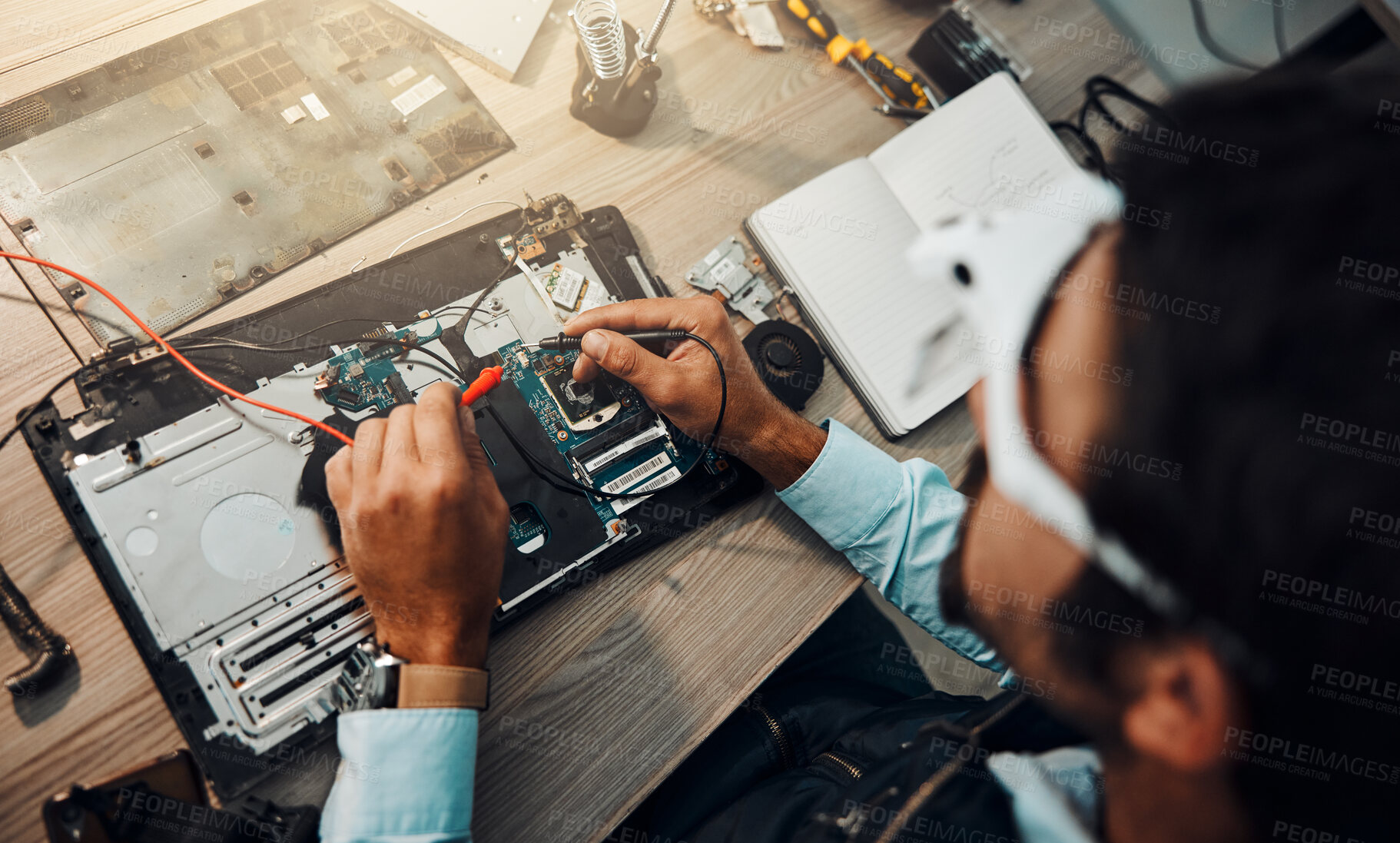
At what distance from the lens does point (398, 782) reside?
1035mm

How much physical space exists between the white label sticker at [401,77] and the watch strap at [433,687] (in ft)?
4.05

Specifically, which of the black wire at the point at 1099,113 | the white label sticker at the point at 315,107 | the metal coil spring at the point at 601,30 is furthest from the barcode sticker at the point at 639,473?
the black wire at the point at 1099,113

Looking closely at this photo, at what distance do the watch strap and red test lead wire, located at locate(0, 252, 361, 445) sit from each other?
418 mm

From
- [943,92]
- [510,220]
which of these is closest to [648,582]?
[510,220]

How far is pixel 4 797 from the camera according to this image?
105cm

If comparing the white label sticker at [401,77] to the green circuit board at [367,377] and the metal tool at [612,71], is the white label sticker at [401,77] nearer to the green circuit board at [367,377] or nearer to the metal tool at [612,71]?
the metal tool at [612,71]

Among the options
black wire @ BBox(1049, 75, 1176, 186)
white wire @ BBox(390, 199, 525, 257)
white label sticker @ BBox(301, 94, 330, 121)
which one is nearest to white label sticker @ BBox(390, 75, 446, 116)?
white label sticker @ BBox(301, 94, 330, 121)

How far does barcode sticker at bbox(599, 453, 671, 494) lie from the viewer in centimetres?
132

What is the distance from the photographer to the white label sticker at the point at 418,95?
4.75 ft

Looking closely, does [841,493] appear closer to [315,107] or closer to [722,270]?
[722,270]

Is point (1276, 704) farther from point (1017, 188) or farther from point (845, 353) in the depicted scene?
point (1017, 188)

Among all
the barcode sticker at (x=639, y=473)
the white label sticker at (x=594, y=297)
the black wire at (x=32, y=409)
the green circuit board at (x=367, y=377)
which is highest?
the black wire at (x=32, y=409)

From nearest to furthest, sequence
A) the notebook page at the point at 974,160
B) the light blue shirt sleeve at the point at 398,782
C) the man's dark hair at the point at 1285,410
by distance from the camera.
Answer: the man's dark hair at the point at 1285,410 < the light blue shirt sleeve at the point at 398,782 < the notebook page at the point at 974,160

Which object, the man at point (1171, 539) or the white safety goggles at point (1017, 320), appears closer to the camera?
the man at point (1171, 539)
